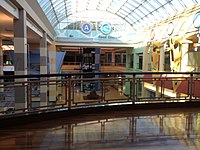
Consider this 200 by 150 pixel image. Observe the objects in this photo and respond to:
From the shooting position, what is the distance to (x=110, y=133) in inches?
129

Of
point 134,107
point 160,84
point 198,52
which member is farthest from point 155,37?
point 134,107

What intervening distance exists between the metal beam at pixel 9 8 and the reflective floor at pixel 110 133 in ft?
10.2

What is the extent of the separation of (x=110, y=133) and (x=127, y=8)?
881 inches

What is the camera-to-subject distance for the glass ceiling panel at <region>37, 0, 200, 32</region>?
1703 centimetres

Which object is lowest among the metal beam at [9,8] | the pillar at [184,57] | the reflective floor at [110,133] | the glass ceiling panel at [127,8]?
the reflective floor at [110,133]

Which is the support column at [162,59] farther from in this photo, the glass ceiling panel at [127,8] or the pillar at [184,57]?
the pillar at [184,57]

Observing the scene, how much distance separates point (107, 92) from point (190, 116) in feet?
5.52

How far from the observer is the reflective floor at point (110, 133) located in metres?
2.81

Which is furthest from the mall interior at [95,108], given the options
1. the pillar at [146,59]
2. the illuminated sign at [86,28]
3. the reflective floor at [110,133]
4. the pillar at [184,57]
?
the illuminated sign at [86,28]

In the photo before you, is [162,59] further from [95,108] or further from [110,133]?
[110,133]

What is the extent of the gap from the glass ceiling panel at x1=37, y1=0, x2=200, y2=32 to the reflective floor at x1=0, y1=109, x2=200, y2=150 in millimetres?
12247

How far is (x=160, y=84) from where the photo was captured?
5809 millimetres

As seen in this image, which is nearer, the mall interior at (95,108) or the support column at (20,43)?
the mall interior at (95,108)

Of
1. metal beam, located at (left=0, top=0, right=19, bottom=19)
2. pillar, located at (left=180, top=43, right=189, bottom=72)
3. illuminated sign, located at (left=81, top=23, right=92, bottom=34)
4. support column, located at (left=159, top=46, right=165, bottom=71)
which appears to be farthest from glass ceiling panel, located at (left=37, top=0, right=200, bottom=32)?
metal beam, located at (left=0, top=0, right=19, bottom=19)
